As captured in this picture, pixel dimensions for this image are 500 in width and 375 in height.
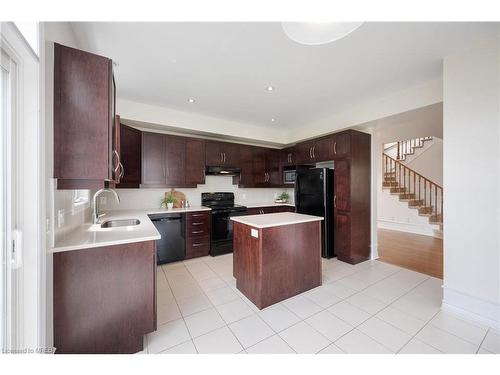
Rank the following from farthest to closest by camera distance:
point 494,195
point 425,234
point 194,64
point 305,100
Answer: point 425,234 < point 305,100 < point 194,64 < point 494,195

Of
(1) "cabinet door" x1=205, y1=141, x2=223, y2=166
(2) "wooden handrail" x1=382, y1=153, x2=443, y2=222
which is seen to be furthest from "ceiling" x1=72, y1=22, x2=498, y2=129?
(2) "wooden handrail" x1=382, y1=153, x2=443, y2=222

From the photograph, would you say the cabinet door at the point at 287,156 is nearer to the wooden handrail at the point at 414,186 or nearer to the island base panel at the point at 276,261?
the island base panel at the point at 276,261

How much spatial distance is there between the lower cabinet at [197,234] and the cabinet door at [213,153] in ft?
3.23

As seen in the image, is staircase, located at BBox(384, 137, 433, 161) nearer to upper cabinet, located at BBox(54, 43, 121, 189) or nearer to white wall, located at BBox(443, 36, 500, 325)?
white wall, located at BBox(443, 36, 500, 325)

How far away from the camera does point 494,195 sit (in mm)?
1693

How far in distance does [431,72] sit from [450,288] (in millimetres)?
2275

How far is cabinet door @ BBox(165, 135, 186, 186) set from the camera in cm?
345

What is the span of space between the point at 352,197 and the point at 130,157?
3.61 meters

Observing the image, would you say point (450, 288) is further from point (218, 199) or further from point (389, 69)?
point (218, 199)

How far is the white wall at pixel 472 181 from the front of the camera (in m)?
1.70

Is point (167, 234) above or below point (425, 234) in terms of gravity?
above

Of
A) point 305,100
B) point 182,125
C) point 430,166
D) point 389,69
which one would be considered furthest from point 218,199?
point 430,166
